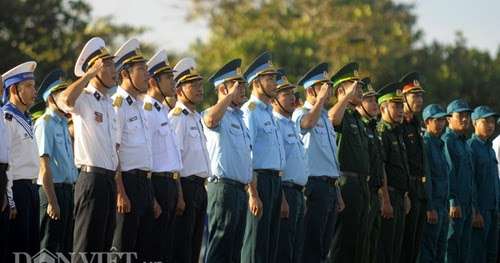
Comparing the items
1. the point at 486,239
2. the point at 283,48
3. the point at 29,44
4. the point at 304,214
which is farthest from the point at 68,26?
the point at 304,214

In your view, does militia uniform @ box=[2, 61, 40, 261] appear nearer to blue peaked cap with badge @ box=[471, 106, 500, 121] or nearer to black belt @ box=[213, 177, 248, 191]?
black belt @ box=[213, 177, 248, 191]

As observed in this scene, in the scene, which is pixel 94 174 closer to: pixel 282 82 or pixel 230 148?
pixel 230 148

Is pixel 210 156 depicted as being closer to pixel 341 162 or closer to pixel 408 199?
pixel 341 162

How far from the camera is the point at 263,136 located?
12453mm

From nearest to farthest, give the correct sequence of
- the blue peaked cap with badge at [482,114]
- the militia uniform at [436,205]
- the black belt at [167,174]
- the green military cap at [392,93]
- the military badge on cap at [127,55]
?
the military badge on cap at [127,55]
the black belt at [167,174]
the green military cap at [392,93]
the militia uniform at [436,205]
the blue peaked cap with badge at [482,114]

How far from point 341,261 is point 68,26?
45.2ft

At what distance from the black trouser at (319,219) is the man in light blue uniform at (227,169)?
1.03 meters

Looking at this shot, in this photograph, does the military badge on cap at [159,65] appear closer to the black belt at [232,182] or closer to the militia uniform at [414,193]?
the black belt at [232,182]

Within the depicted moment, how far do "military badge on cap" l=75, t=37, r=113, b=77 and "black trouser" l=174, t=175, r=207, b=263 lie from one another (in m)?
1.59

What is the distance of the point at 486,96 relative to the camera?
114 feet

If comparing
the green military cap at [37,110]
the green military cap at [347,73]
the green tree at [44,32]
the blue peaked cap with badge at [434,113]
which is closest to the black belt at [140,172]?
the green military cap at [37,110]

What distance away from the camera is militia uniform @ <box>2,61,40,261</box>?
1090 centimetres

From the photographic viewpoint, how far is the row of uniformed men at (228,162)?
34.9ft

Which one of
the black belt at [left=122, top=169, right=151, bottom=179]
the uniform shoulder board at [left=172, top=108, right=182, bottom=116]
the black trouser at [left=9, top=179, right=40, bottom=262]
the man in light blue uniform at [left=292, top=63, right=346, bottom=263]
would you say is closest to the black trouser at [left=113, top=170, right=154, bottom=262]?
the black belt at [left=122, top=169, right=151, bottom=179]
